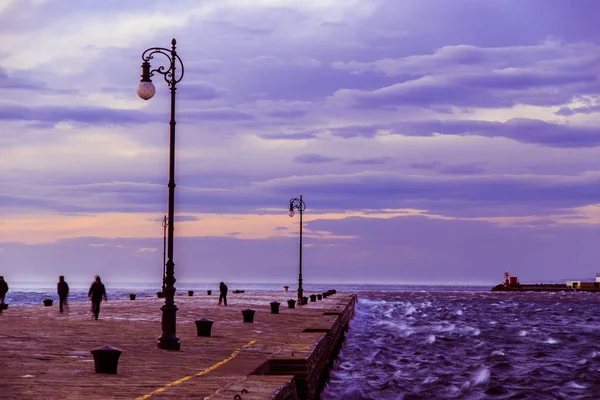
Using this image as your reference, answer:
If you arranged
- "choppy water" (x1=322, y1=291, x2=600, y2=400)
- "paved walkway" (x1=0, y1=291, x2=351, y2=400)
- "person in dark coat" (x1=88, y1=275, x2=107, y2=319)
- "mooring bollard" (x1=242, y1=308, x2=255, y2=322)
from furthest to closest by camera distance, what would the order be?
"mooring bollard" (x1=242, y1=308, x2=255, y2=322) < "person in dark coat" (x1=88, y1=275, x2=107, y2=319) < "choppy water" (x1=322, y1=291, x2=600, y2=400) < "paved walkway" (x1=0, y1=291, x2=351, y2=400)

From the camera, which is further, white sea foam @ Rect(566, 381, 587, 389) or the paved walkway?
white sea foam @ Rect(566, 381, 587, 389)

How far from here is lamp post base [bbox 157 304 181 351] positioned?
21.8 metres

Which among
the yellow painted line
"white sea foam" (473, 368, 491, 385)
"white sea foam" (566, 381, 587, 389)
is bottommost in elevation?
"white sea foam" (566, 381, 587, 389)

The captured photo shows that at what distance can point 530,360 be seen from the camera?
126ft

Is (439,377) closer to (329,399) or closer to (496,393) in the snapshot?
(496,393)

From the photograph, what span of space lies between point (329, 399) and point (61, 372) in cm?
1067

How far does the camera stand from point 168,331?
21.9 metres

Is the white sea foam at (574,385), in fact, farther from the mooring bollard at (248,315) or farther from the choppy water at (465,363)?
the mooring bollard at (248,315)

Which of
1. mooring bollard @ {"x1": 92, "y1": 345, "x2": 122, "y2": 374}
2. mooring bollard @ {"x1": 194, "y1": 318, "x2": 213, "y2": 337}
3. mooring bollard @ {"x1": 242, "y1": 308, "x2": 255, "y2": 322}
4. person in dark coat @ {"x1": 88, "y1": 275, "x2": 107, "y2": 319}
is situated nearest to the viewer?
mooring bollard @ {"x1": 92, "y1": 345, "x2": 122, "y2": 374}

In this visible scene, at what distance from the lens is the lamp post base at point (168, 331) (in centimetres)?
2177

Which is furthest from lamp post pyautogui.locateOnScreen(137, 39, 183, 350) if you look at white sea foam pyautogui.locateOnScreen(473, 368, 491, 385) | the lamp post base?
white sea foam pyautogui.locateOnScreen(473, 368, 491, 385)

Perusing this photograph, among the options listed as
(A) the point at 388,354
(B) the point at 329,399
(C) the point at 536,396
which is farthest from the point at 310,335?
(A) the point at 388,354

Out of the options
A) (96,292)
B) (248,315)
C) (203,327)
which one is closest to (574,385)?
(248,315)

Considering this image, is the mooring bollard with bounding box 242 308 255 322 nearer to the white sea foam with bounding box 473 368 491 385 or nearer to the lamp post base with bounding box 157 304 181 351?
the white sea foam with bounding box 473 368 491 385
